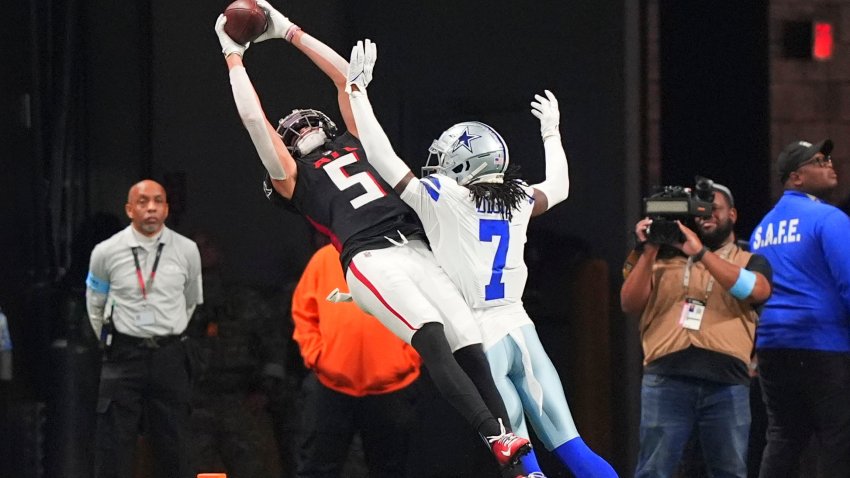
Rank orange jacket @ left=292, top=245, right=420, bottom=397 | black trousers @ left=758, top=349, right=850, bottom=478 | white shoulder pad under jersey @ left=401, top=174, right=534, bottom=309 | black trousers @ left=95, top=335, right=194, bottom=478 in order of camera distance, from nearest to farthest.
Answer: white shoulder pad under jersey @ left=401, top=174, right=534, bottom=309
black trousers @ left=758, top=349, right=850, bottom=478
orange jacket @ left=292, top=245, right=420, bottom=397
black trousers @ left=95, top=335, right=194, bottom=478

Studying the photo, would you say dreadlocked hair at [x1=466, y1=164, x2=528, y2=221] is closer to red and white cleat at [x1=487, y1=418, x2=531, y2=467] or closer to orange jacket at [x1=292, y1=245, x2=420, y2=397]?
red and white cleat at [x1=487, y1=418, x2=531, y2=467]

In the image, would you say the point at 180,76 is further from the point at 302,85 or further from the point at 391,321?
the point at 391,321

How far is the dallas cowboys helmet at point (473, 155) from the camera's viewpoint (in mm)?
4914

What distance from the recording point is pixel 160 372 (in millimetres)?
6461

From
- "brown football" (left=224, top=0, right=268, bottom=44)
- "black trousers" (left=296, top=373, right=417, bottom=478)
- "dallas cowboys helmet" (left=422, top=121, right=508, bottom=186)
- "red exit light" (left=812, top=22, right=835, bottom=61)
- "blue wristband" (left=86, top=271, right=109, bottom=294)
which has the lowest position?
"black trousers" (left=296, top=373, right=417, bottom=478)

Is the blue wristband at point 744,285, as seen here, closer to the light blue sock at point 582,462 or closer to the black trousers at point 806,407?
the black trousers at point 806,407

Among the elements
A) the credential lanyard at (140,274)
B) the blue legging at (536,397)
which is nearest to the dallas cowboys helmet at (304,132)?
the blue legging at (536,397)

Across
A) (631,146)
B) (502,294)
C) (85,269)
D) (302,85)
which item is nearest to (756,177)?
(631,146)

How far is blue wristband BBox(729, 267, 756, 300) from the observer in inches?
209

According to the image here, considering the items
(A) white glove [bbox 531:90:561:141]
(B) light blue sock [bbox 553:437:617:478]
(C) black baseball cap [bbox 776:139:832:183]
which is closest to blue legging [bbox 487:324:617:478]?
(B) light blue sock [bbox 553:437:617:478]

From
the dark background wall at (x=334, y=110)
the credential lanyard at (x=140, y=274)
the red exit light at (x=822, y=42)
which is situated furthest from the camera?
the red exit light at (x=822, y=42)

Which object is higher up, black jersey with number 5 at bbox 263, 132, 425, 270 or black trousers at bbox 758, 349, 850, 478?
black jersey with number 5 at bbox 263, 132, 425, 270

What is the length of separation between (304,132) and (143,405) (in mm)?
1990

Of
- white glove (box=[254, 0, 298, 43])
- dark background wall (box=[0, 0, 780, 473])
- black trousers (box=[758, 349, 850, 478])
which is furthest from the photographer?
dark background wall (box=[0, 0, 780, 473])
